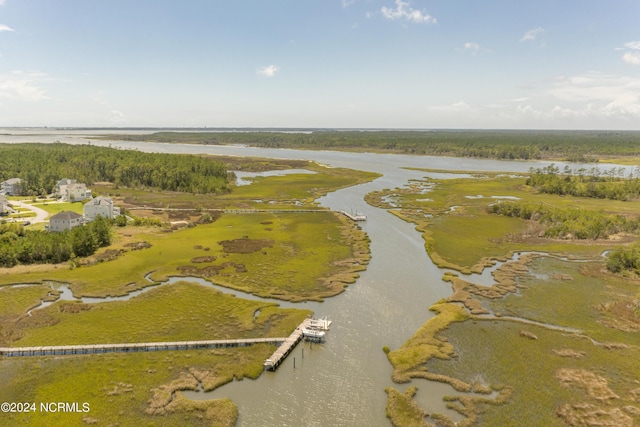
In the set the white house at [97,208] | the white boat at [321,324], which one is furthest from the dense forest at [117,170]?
the white boat at [321,324]

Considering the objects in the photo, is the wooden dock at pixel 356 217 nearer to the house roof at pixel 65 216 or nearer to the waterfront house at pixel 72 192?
the house roof at pixel 65 216

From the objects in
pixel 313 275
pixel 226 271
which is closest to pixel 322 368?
pixel 313 275

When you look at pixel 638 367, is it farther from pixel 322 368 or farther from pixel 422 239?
pixel 422 239

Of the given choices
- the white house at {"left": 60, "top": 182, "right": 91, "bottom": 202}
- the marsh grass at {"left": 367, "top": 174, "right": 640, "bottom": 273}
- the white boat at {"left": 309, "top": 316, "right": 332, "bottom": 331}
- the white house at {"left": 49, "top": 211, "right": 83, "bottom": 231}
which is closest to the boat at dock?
the white boat at {"left": 309, "top": 316, "right": 332, "bottom": 331}

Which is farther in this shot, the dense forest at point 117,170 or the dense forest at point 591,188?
the dense forest at point 117,170

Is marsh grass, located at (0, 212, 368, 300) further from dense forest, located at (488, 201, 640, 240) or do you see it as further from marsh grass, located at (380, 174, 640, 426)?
dense forest, located at (488, 201, 640, 240)
